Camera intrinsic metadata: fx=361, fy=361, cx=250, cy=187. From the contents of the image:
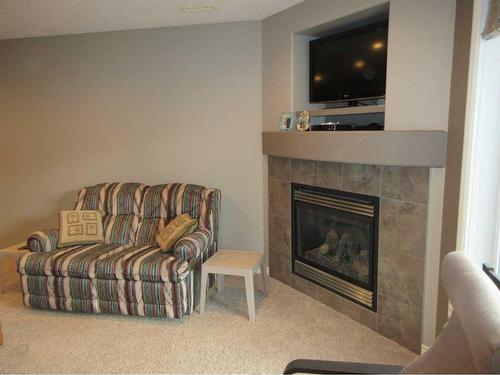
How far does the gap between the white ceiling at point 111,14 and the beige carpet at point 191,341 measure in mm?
2452

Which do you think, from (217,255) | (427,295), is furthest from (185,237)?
(427,295)

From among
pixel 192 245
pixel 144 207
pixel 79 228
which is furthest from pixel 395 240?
pixel 79 228

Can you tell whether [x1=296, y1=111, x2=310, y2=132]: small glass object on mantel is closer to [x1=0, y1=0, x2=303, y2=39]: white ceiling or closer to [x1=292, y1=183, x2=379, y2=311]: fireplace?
[x1=292, y1=183, x2=379, y2=311]: fireplace

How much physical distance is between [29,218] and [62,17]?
7.60 feet

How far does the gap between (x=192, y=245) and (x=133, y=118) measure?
177cm

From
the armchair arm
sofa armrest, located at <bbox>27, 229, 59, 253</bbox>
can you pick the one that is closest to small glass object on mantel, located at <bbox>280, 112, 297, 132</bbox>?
the armchair arm

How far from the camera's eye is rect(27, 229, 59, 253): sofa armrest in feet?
9.80

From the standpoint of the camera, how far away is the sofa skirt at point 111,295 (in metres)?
2.69

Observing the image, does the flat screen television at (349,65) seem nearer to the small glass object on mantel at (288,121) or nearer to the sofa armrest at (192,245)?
the small glass object on mantel at (288,121)

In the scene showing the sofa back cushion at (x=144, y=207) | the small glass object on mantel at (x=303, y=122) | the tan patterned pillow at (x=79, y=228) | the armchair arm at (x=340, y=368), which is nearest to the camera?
the armchair arm at (x=340, y=368)

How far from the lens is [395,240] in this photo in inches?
94.0

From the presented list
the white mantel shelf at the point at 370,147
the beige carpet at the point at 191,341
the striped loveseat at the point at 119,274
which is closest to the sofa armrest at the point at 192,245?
the striped loveseat at the point at 119,274

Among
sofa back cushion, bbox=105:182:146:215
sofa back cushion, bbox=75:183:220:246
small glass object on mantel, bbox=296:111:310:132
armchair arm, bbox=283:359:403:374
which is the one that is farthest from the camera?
sofa back cushion, bbox=105:182:146:215

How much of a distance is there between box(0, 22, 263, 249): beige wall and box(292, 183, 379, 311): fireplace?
56cm
